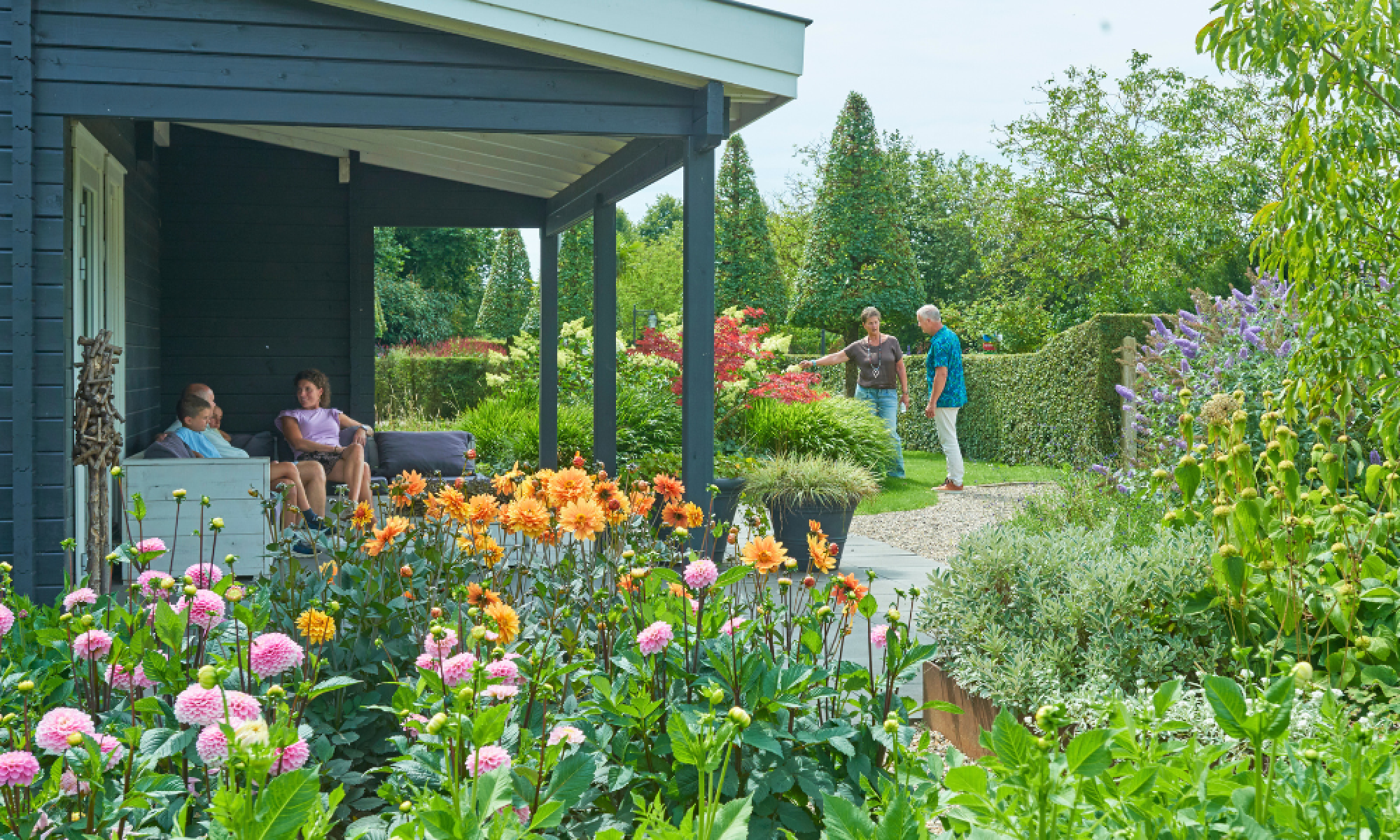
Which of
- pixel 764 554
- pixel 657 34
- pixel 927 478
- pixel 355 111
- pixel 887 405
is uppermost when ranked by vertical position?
pixel 657 34

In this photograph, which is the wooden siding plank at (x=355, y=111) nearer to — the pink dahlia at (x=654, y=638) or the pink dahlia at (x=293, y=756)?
the pink dahlia at (x=654, y=638)

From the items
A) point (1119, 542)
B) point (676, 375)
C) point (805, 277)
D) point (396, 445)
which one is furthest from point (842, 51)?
point (1119, 542)

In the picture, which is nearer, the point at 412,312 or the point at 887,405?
the point at 887,405

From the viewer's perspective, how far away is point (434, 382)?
638 inches

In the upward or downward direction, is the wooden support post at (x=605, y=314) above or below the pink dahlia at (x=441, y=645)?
above

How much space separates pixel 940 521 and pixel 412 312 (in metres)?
24.8

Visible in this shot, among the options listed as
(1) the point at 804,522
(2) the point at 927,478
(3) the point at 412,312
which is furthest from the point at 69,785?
(3) the point at 412,312

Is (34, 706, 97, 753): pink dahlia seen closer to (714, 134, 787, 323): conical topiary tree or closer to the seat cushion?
the seat cushion

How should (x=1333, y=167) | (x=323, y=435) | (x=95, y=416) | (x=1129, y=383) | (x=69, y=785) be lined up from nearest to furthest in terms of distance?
1. (x=69, y=785)
2. (x=1333, y=167)
3. (x=95, y=416)
4. (x=323, y=435)
5. (x=1129, y=383)

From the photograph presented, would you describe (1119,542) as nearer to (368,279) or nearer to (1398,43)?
(1398,43)

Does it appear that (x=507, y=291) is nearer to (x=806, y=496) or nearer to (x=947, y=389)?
(x=947, y=389)

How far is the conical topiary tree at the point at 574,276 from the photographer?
21203 mm

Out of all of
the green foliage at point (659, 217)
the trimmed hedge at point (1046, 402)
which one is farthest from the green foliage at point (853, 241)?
the green foliage at point (659, 217)

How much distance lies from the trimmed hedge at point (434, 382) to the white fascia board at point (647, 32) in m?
11.9
